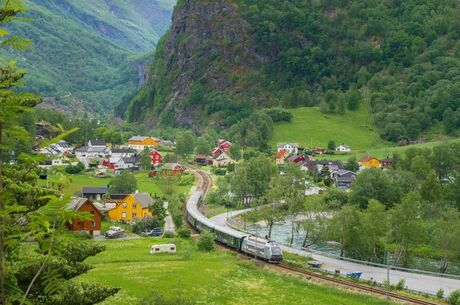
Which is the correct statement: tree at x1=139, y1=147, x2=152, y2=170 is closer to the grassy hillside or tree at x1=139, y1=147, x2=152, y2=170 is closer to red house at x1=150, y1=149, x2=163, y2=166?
red house at x1=150, y1=149, x2=163, y2=166

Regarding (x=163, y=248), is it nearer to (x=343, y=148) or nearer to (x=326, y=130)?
(x=343, y=148)

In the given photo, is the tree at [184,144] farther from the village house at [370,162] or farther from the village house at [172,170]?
the village house at [370,162]

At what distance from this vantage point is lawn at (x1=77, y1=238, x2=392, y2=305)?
132 feet

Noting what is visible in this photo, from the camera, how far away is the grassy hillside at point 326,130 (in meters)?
168

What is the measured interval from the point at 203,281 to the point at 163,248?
461 inches

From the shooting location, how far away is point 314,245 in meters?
71.4

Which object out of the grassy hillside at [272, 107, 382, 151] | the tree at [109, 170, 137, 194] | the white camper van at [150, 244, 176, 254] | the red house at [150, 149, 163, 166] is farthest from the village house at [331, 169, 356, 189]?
the white camper van at [150, 244, 176, 254]

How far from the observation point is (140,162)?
128m

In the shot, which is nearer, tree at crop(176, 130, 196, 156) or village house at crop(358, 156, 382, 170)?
village house at crop(358, 156, 382, 170)

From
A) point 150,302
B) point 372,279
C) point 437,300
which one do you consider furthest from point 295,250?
point 150,302

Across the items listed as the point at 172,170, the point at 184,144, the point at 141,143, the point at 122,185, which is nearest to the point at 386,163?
the point at 172,170

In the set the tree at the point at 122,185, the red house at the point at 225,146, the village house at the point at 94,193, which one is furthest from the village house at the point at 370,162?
the village house at the point at 94,193

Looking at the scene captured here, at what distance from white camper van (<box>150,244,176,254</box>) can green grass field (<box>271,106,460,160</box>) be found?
10174 centimetres

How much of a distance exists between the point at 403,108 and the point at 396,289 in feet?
474
